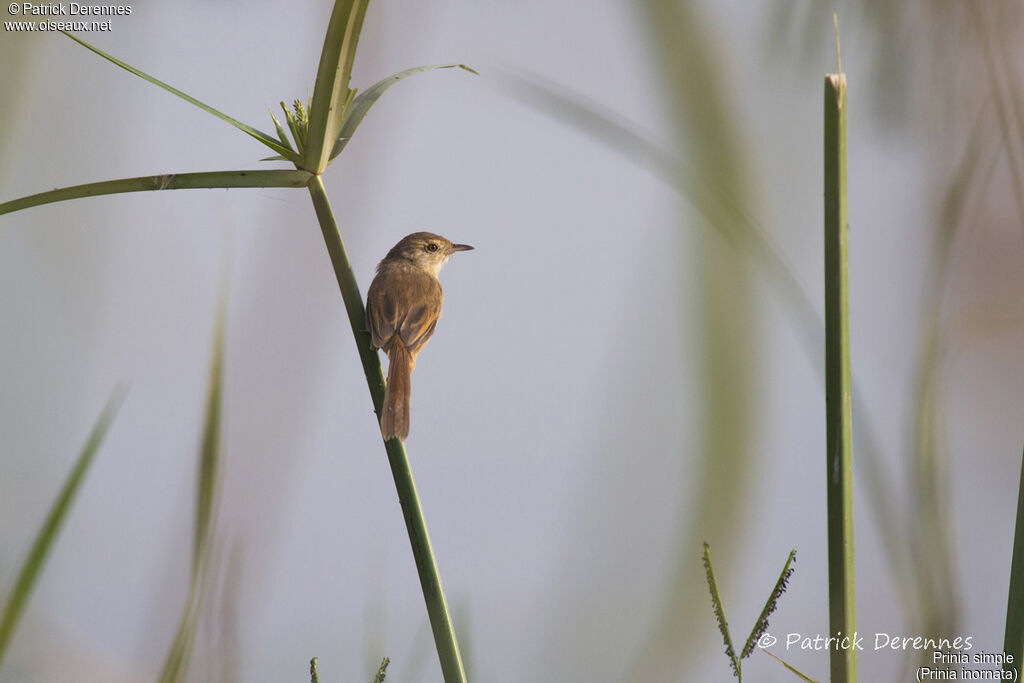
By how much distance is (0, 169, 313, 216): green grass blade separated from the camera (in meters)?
0.58

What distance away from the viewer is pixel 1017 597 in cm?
46

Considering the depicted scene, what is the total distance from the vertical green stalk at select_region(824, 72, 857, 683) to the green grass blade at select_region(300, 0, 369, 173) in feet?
1.32

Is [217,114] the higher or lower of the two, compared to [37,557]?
higher

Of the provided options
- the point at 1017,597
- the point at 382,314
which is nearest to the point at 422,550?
the point at 1017,597

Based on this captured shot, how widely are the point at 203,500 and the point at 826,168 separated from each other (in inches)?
23.0

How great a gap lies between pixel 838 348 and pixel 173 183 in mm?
468

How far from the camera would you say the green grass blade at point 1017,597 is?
45cm

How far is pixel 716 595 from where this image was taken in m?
0.55

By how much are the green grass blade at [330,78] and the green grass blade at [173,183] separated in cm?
3

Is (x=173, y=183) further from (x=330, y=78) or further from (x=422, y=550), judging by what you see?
(x=422, y=550)

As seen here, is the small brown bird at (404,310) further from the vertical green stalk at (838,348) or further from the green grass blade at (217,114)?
the vertical green stalk at (838,348)

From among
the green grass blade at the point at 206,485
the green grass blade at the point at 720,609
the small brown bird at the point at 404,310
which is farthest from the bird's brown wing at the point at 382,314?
the green grass blade at the point at 720,609

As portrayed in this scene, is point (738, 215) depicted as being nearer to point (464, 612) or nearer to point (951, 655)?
point (464, 612)

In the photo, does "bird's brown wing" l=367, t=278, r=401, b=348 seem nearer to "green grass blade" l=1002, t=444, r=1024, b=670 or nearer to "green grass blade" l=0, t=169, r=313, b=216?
"green grass blade" l=0, t=169, r=313, b=216
